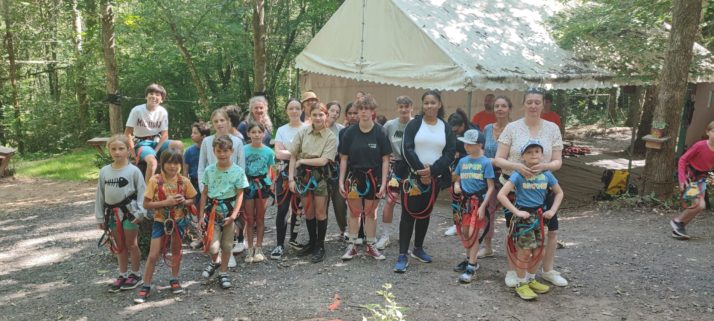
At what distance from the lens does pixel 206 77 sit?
19.7m

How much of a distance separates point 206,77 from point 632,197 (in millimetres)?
16710

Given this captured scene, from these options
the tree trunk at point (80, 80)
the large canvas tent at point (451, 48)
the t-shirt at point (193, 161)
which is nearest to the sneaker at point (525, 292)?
the t-shirt at point (193, 161)

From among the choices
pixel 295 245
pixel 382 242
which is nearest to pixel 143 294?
pixel 295 245

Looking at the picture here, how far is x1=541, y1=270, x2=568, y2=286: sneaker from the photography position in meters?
3.87

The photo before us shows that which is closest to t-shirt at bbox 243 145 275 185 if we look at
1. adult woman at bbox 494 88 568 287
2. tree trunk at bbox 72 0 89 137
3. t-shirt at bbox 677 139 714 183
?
adult woman at bbox 494 88 568 287

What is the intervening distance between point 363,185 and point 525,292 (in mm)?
1592

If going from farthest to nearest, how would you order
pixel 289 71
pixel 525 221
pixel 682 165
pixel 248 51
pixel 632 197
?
pixel 289 71
pixel 248 51
pixel 632 197
pixel 682 165
pixel 525 221

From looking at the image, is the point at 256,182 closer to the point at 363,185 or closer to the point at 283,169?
the point at 283,169

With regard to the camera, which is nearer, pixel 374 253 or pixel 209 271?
pixel 209 271

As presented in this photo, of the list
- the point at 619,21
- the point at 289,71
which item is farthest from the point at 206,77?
the point at 619,21

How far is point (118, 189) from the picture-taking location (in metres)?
3.65

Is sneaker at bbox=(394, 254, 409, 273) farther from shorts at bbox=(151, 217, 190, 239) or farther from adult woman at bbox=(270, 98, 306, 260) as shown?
shorts at bbox=(151, 217, 190, 239)

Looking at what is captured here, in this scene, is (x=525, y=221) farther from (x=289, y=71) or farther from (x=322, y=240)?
(x=289, y=71)

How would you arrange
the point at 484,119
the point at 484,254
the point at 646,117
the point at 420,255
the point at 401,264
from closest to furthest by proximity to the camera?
the point at 401,264
the point at 420,255
the point at 484,254
the point at 484,119
the point at 646,117
